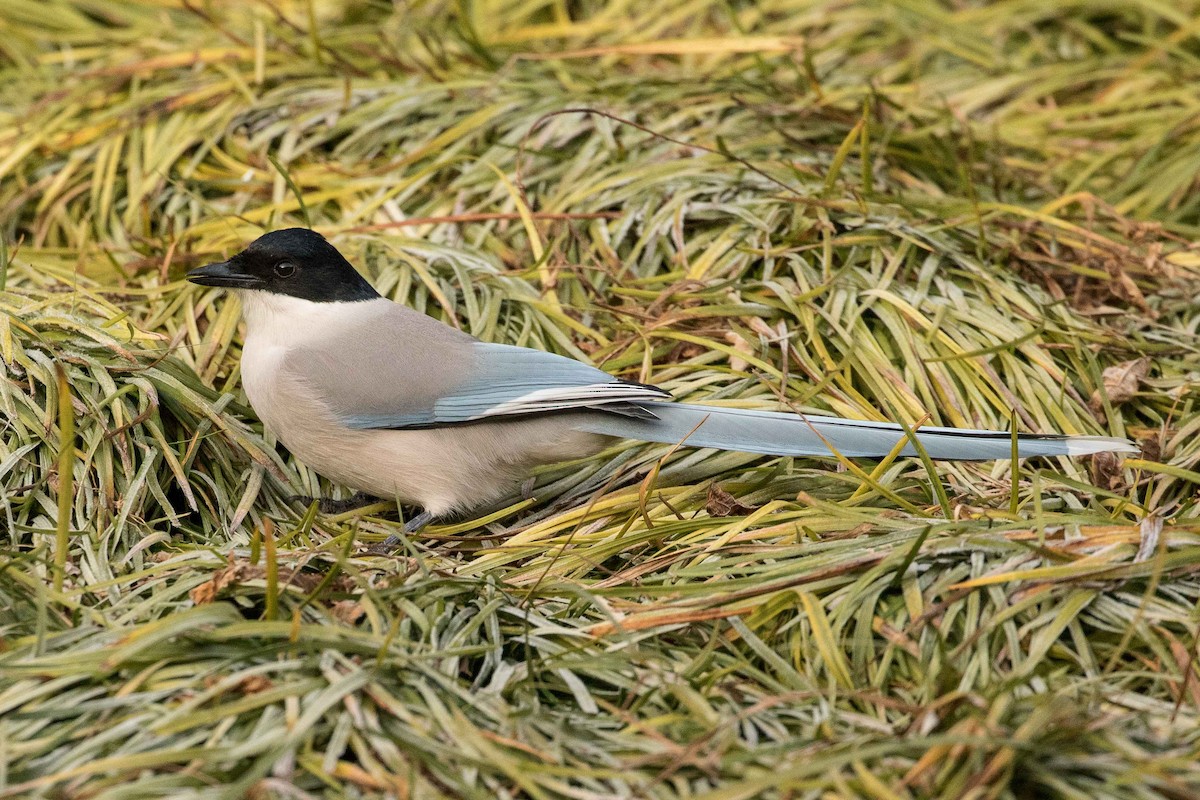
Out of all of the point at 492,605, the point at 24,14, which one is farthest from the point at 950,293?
the point at 24,14

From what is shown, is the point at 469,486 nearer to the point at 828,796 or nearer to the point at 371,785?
the point at 371,785

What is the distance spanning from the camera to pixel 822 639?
9.53 feet

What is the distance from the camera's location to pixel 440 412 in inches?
150

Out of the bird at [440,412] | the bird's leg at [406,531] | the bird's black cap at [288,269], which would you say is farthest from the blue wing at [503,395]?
the bird's black cap at [288,269]

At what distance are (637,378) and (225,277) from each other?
1435 mm

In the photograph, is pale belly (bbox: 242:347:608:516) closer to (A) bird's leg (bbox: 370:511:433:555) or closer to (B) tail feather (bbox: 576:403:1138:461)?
(A) bird's leg (bbox: 370:511:433:555)

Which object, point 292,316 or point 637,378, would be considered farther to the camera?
point 637,378

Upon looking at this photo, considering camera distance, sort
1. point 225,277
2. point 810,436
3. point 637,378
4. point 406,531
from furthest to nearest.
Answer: point 637,378, point 225,277, point 406,531, point 810,436

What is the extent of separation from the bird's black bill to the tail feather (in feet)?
3.87

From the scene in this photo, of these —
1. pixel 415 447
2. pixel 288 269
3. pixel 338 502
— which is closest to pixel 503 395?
pixel 415 447

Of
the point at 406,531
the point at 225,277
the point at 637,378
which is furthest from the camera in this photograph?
the point at 637,378

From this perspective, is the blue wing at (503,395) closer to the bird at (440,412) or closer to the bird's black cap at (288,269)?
the bird at (440,412)

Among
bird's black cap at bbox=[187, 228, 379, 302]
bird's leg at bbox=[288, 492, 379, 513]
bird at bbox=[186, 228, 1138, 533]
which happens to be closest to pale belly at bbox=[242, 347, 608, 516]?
bird at bbox=[186, 228, 1138, 533]

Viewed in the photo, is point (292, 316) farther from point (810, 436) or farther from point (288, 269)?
point (810, 436)
